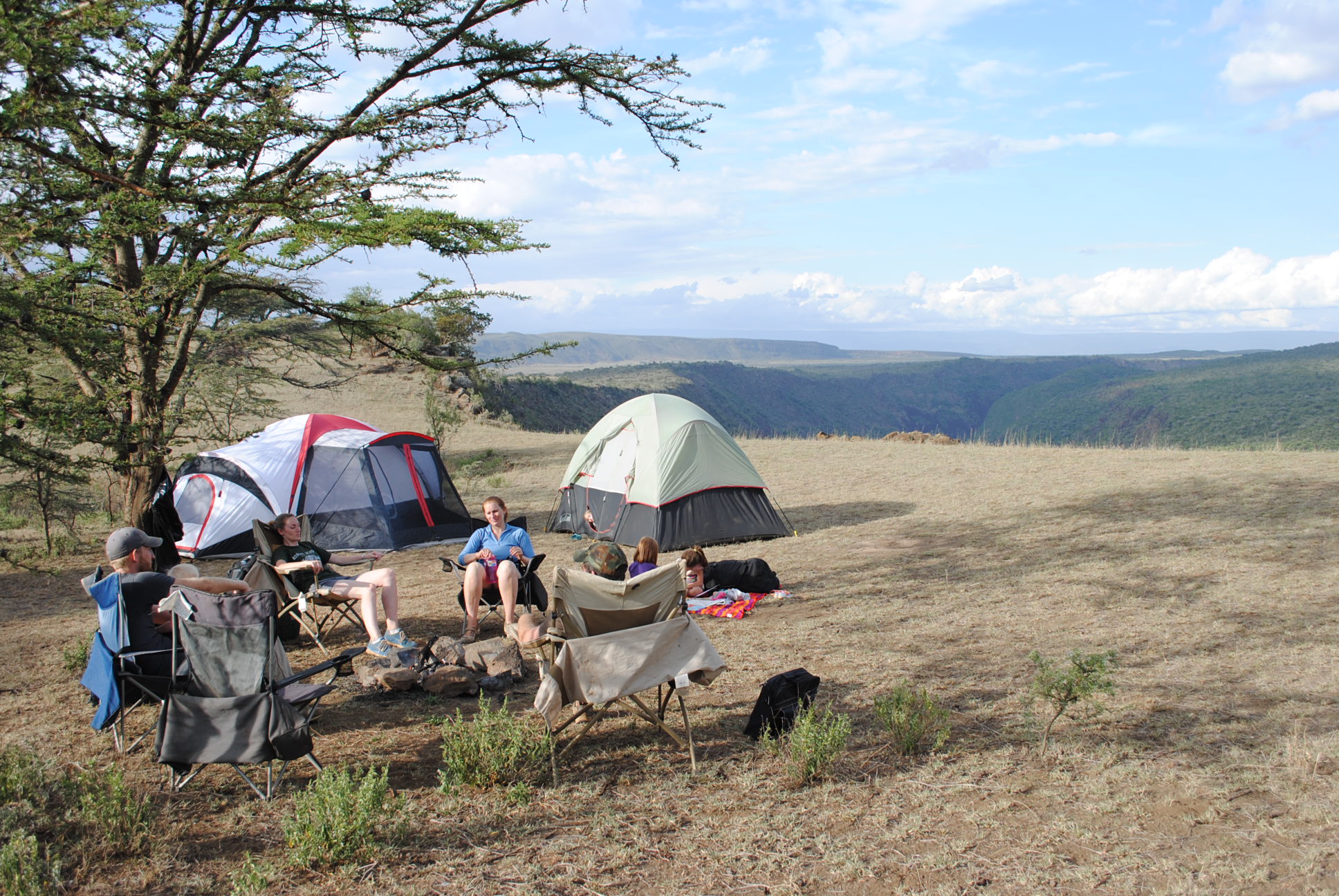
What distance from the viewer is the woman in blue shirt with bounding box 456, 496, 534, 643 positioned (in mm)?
6137

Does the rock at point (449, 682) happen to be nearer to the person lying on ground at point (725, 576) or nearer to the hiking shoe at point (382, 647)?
the hiking shoe at point (382, 647)

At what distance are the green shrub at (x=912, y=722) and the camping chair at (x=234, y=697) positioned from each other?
2581mm

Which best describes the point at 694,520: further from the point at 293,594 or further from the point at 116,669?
the point at 116,669

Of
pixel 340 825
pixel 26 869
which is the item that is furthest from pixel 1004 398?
pixel 26 869

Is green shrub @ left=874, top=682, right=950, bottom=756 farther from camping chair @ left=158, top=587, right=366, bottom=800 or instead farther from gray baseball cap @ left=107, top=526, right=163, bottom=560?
gray baseball cap @ left=107, top=526, right=163, bottom=560

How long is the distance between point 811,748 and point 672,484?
6.10 m

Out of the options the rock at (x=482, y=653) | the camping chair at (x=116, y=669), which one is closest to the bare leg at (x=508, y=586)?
the rock at (x=482, y=653)

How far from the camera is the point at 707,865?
3113mm

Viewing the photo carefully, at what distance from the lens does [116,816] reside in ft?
10.4

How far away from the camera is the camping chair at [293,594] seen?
5.73 meters

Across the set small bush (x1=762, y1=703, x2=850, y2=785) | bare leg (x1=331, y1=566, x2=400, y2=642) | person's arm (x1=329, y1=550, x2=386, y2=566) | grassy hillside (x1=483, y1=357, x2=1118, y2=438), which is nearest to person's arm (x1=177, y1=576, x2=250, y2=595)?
bare leg (x1=331, y1=566, x2=400, y2=642)

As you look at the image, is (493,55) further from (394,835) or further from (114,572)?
(394,835)

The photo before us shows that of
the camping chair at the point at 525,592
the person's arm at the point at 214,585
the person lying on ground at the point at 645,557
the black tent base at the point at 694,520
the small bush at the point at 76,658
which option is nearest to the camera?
the person's arm at the point at 214,585

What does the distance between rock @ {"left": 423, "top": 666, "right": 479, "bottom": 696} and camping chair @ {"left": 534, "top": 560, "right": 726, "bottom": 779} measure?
0.65 metres
